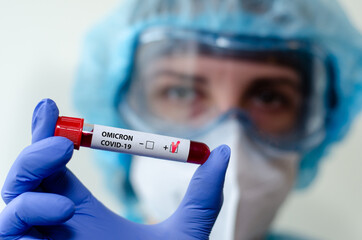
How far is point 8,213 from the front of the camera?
573 millimetres

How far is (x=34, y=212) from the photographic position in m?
0.56

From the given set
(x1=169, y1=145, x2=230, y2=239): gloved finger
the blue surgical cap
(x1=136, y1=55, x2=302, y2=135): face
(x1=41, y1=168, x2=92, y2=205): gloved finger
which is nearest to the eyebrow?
(x1=136, y1=55, x2=302, y2=135): face

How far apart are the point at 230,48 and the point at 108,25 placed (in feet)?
1.48

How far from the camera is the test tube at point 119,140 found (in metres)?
0.58

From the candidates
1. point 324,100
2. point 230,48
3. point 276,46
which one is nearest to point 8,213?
point 230,48

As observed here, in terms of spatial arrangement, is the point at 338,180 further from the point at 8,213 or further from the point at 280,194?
the point at 8,213

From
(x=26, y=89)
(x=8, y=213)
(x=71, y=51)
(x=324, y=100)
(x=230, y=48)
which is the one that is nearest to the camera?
(x=8, y=213)

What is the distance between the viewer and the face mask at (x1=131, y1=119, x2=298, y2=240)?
1077mm

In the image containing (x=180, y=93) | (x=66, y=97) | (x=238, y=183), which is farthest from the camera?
(x=66, y=97)

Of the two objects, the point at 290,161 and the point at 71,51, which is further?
the point at 71,51

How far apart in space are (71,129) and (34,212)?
13 centimetres

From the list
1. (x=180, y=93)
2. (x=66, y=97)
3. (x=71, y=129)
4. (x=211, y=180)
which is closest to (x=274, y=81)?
(x=180, y=93)

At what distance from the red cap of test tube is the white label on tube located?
0.02m

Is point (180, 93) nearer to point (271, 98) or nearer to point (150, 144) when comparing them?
point (271, 98)
